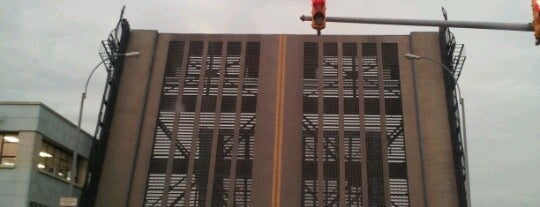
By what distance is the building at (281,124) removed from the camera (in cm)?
2906

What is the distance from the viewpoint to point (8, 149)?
25.8m

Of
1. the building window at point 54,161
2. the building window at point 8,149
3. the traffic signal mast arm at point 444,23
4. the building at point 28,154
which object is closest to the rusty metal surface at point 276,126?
the building window at point 54,161

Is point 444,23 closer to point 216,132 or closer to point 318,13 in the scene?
point 318,13

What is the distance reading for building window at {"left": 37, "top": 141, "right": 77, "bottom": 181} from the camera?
1067 inches

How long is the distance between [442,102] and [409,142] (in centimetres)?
310

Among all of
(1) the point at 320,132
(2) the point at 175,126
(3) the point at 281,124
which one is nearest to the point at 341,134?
(1) the point at 320,132

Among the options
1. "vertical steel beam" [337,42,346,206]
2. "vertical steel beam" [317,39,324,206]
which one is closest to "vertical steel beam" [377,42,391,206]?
"vertical steel beam" [337,42,346,206]

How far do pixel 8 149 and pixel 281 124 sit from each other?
13.5 meters

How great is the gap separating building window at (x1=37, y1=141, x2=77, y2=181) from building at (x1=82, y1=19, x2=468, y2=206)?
188cm

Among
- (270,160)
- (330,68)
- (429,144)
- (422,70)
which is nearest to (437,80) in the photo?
(422,70)

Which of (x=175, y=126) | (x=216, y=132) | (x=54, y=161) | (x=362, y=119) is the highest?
(x=362, y=119)

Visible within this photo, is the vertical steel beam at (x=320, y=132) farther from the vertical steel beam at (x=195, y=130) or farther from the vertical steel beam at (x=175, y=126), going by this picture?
the vertical steel beam at (x=175, y=126)

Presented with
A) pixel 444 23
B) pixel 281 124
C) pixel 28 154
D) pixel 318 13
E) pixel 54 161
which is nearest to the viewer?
pixel 444 23

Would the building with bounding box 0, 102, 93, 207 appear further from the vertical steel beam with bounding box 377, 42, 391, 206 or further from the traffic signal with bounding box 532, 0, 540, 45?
the traffic signal with bounding box 532, 0, 540, 45
